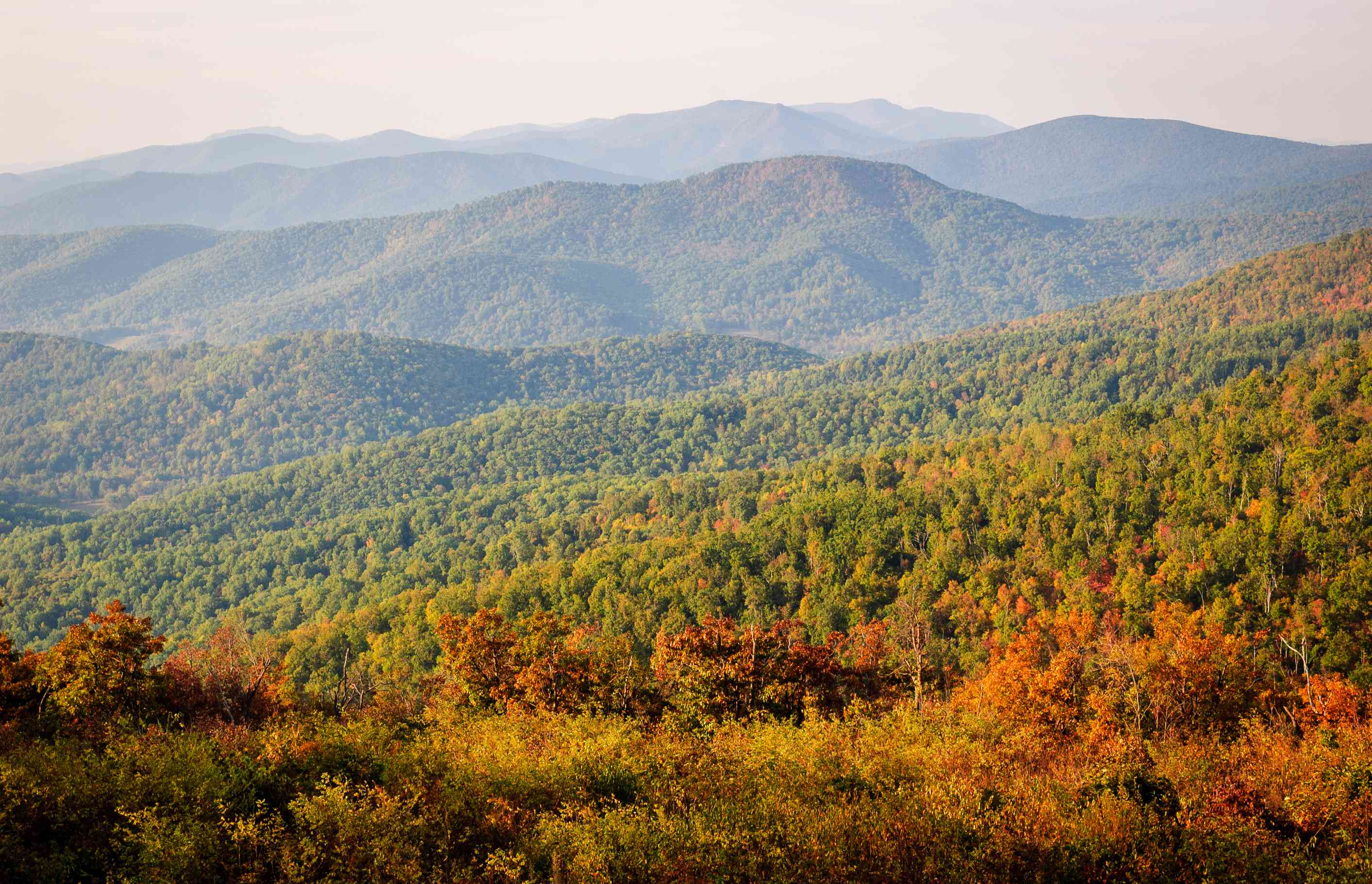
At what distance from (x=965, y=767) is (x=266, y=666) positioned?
34489 mm

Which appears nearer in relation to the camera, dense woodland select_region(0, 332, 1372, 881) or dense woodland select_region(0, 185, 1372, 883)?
dense woodland select_region(0, 332, 1372, 881)

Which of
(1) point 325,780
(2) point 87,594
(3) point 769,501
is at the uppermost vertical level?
(1) point 325,780

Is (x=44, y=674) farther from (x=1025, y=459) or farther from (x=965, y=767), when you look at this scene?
(x=1025, y=459)

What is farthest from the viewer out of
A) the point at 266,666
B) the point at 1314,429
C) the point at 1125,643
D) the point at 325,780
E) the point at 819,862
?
the point at 1314,429

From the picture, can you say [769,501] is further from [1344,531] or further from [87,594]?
[87,594]

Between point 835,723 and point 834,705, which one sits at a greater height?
point 835,723

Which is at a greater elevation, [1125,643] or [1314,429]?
[1314,429]

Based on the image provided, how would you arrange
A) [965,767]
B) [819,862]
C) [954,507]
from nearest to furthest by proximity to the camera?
[819,862] → [965,767] → [954,507]

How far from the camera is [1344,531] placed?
7588cm

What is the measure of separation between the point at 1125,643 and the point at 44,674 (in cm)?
5110

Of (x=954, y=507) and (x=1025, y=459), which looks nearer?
(x=954, y=507)

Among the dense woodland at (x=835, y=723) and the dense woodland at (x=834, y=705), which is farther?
the dense woodland at (x=834, y=705)

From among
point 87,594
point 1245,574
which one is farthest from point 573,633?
point 87,594

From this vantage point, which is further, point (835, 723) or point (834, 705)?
point (834, 705)
